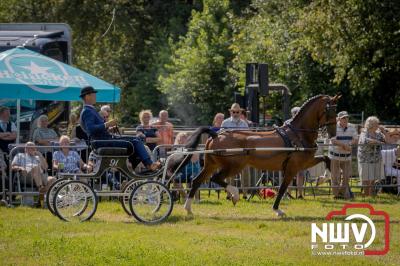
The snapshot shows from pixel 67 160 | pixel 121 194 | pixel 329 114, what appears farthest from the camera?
pixel 67 160

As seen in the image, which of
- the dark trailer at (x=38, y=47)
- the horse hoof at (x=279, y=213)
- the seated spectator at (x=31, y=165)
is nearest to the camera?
the horse hoof at (x=279, y=213)

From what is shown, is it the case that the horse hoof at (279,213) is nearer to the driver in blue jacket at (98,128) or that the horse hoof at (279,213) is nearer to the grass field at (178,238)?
the grass field at (178,238)

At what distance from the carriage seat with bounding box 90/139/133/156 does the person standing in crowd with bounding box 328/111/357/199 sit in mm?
5594

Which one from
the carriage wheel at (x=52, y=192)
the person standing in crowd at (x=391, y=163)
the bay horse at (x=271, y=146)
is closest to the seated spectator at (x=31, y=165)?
the carriage wheel at (x=52, y=192)

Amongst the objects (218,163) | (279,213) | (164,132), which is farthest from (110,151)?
(164,132)

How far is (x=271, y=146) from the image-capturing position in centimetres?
1566

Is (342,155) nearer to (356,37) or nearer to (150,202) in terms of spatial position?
(150,202)

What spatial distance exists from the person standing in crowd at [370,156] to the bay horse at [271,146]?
10.3 feet

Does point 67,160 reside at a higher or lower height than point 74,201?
higher

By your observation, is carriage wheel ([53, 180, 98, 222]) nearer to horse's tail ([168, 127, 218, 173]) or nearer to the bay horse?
horse's tail ([168, 127, 218, 173])

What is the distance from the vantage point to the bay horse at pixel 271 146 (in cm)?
1551

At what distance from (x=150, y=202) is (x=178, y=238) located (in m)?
1.89

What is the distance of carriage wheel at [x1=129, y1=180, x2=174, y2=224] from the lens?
1448 cm

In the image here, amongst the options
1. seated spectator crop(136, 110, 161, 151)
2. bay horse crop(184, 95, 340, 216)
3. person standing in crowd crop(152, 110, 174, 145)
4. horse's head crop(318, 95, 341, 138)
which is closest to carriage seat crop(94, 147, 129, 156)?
bay horse crop(184, 95, 340, 216)
